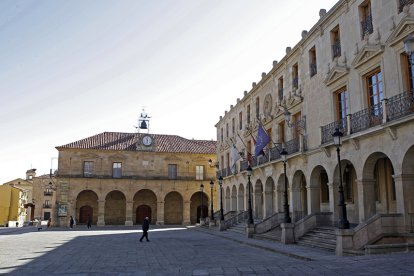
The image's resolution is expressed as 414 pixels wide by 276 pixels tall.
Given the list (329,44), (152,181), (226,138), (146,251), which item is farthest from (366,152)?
(152,181)

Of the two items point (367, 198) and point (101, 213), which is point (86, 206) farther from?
point (367, 198)

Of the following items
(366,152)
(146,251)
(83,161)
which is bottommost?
(146,251)

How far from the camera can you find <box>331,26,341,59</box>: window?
1783cm

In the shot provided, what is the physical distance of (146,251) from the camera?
16.5m

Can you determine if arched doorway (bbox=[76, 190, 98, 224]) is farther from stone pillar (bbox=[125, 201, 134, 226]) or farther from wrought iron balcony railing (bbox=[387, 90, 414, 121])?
wrought iron balcony railing (bbox=[387, 90, 414, 121])

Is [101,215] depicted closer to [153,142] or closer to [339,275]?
[153,142]

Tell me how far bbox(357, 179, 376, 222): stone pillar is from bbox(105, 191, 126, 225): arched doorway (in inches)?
1401

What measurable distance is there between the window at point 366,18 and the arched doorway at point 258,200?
49.2 ft

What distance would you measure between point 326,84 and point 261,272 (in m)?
11.1

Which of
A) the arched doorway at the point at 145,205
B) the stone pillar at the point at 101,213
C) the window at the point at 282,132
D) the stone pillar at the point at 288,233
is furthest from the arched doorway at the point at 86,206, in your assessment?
the stone pillar at the point at 288,233

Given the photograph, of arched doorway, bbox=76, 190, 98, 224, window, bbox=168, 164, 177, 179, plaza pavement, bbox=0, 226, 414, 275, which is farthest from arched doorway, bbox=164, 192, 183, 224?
plaza pavement, bbox=0, 226, 414, 275

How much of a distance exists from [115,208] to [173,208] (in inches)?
277

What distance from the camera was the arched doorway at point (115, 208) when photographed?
46094 millimetres

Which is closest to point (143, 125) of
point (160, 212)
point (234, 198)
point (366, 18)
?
point (160, 212)
